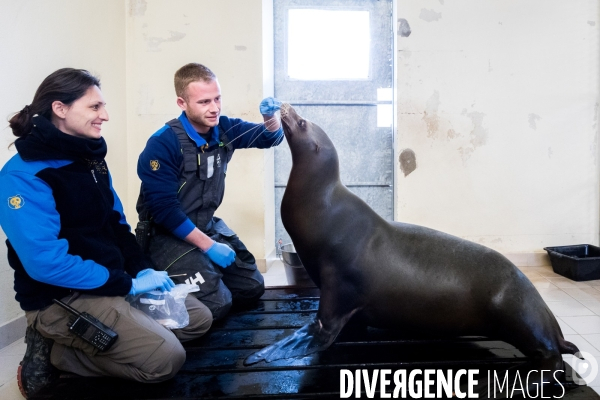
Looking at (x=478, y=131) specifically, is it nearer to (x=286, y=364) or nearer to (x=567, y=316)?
(x=567, y=316)

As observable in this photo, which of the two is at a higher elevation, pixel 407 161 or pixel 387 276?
pixel 407 161

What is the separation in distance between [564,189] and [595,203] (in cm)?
32

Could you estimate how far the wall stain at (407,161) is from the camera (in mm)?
4301

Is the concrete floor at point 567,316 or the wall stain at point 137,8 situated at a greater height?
the wall stain at point 137,8

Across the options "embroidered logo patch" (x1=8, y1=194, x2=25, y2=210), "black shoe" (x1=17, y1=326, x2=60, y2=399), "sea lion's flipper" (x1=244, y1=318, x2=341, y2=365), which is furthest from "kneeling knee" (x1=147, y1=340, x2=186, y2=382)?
"embroidered logo patch" (x1=8, y1=194, x2=25, y2=210)

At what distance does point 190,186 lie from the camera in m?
2.57

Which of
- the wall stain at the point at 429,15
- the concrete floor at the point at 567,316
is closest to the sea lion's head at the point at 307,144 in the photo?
the concrete floor at the point at 567,316

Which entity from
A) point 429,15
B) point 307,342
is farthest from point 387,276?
point 429,15

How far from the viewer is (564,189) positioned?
432cm

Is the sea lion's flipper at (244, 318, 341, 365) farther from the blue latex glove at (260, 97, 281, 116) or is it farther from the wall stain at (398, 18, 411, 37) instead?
the wall stain at (398, 18, 411, 37)

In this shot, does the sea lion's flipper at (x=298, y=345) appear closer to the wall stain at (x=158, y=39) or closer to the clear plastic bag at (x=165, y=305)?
the clear plastic bag at (x=165, y=305)

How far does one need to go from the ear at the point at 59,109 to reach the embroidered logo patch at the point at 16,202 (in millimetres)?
362

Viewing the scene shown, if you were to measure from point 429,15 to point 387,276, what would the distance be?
3.08 meters

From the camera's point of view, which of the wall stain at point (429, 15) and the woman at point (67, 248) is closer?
the woman at point (67, 248)
